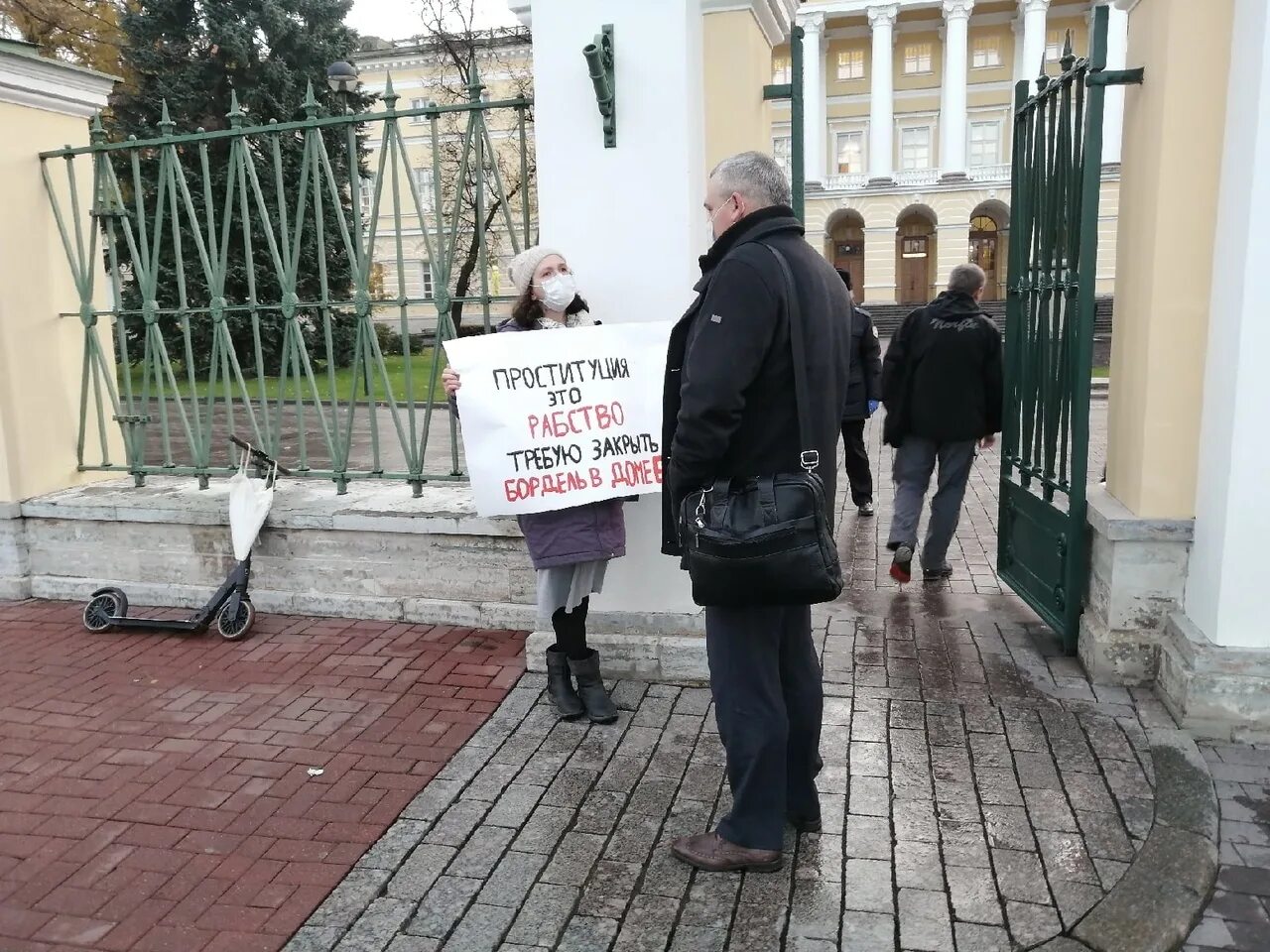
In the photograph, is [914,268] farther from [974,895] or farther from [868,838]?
[974,895]

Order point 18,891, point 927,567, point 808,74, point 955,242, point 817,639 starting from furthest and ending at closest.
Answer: point 808,74 < point 955,242 < point 927,567 < point 817,639 < point 18,891

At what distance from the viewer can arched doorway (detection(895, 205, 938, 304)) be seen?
49.1 meters

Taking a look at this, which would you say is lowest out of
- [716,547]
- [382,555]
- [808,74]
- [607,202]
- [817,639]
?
[817,639]

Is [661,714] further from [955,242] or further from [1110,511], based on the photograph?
[955,242]

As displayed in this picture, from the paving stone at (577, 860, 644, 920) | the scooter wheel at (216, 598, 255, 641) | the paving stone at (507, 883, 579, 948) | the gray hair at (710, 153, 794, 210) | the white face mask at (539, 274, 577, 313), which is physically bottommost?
the paving stone at (577, 860, 644, 920)

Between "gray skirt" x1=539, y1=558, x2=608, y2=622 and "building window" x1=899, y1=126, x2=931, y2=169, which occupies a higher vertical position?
"building window" x1=899, y1=126, x2=931, y2=169

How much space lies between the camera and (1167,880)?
3.04m

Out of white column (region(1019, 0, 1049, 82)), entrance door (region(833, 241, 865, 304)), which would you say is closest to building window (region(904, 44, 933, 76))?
white column (region(1019, 0, 1049, 82))

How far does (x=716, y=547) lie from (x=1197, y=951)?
1712 mm

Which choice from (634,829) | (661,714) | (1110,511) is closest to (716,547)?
(634,829)

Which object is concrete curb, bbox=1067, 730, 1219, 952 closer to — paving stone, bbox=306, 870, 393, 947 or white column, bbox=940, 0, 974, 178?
paving stone, bbox=306, 870, 393, 947

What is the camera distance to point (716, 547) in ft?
9.53

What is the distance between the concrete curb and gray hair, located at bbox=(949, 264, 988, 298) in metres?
3.25

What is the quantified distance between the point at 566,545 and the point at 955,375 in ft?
9.61
